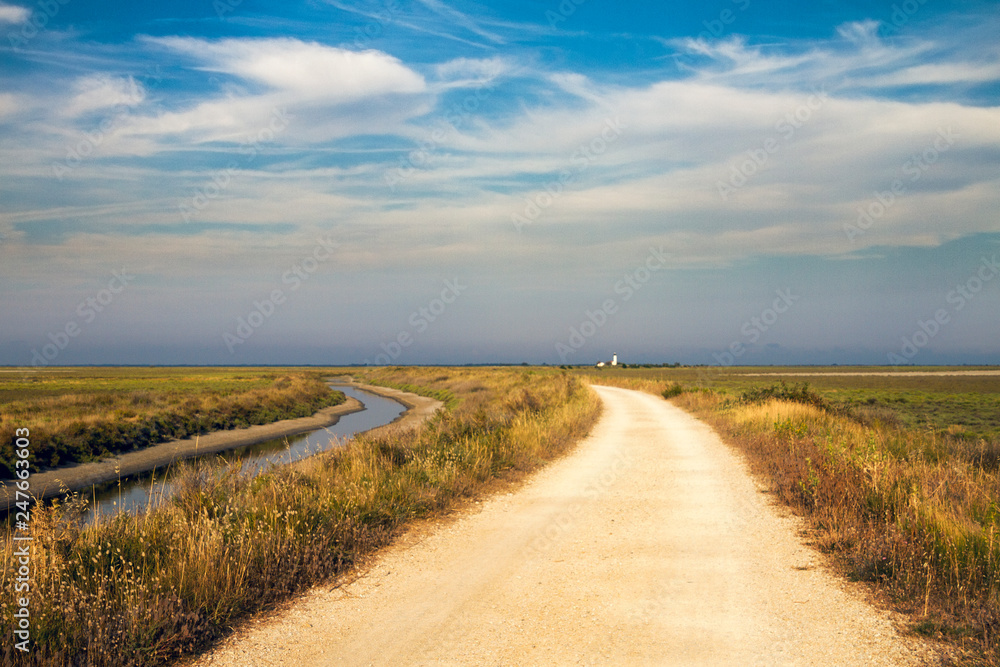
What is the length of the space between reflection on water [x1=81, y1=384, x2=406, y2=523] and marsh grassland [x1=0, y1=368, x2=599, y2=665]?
0.47 m

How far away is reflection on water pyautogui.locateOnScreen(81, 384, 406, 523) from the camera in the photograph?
31.8ft

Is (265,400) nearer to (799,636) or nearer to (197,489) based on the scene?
(197,489)

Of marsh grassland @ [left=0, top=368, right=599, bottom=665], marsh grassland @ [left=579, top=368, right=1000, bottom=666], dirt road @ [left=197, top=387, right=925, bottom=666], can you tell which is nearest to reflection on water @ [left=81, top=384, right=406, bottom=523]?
marsh grassland @ [left=0, top=368, right=599, bottom=665]

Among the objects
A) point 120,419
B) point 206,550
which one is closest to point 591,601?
point 206,550

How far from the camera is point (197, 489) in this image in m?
8.38

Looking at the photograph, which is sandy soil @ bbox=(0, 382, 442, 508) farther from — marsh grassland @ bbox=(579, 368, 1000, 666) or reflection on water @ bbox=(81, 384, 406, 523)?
marsh grassland @ bbox=(579, 368, 1000, 666)

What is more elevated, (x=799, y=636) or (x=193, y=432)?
(x=799, y=636)

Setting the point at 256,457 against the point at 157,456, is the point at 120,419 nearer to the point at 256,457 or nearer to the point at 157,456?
the point at 157,456

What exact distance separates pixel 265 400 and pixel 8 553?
3943 cm

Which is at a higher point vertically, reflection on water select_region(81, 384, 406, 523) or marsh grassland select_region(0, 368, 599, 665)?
marsh grassland select_region(0, 368, 599, 665)

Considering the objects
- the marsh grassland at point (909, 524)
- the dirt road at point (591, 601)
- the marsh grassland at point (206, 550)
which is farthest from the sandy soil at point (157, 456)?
the marsh grassland at point (909, 524)

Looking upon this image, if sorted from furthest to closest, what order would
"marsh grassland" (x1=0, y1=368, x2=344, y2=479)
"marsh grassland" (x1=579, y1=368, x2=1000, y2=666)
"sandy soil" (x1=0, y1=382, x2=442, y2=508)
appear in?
1. "marsh grassland" (x1=0, y1=368, x2=344, y2=479)
2. "sandy soil" (x1=0, y1=382, x2=442, y2=508)
3. "marsh grassland" (x1=579, y1=368, x2=1000, y2=666)

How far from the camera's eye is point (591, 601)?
215 inches

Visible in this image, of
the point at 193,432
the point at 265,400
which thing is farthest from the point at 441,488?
the point at 265,400
